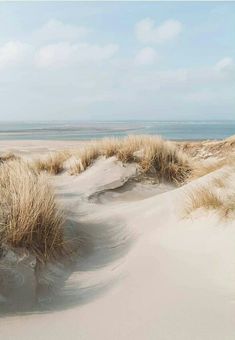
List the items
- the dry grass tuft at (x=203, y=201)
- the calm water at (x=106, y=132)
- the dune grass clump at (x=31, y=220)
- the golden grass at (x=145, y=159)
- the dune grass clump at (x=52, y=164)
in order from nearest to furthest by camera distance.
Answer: the dune grass clump at (x=31, y=220)
the dry grass tuft at (x=203, y=201)
the golden grass at (x=145, y=159)
the dune grass clump at (x=52, y=164)
the calm water at (x=106, y=132)

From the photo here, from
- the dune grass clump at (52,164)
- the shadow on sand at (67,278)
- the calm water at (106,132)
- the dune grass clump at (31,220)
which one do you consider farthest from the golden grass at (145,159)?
the calm water at (106,132)

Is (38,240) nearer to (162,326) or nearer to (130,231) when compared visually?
(130,231)

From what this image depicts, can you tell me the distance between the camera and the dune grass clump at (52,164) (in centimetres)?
1232

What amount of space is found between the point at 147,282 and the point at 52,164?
887 cm

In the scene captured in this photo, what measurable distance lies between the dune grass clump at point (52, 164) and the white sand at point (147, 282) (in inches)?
208

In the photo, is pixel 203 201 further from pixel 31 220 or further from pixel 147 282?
pixel 31 220

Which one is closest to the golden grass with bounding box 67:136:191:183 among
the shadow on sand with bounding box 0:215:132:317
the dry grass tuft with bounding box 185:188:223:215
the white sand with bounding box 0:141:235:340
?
the white sand with bounding box 0:141:235:340

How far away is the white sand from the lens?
302 centimetres

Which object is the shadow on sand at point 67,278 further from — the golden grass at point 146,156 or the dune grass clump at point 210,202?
the golden grass at point 146,156

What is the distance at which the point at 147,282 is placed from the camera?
157 inches

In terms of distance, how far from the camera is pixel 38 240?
4871 mm

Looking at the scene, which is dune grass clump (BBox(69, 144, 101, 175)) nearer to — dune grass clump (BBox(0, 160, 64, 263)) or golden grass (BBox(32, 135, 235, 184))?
golden grass (BBox(32, 135, 235, 184))

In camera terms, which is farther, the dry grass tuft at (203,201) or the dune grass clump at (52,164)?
the dune grass clump at (52,164)

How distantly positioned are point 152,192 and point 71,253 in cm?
441
